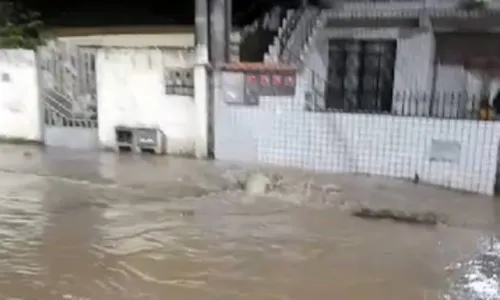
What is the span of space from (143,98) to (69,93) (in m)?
1.59

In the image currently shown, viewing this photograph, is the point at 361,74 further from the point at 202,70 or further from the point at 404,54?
the point at 202,70

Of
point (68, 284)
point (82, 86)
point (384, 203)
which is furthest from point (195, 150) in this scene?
point (68, 284)

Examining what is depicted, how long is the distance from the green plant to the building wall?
4.59 m

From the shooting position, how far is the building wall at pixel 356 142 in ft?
28.4

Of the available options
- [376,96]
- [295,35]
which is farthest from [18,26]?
[376,96]

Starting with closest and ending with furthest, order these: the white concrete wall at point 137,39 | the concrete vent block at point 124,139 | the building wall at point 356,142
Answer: the building wall at point 356,142
the concrete vent block at point 124,139
the white concrete wall at point 137,39

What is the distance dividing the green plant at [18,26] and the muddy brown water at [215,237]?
139 inches

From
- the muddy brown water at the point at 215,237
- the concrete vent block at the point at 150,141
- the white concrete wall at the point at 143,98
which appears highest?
the white concrete wall at the point at 143,98

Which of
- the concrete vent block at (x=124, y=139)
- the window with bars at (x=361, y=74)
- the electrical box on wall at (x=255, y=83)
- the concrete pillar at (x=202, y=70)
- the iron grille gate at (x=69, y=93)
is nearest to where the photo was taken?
the electrical box on wall at (x=255, y=83)

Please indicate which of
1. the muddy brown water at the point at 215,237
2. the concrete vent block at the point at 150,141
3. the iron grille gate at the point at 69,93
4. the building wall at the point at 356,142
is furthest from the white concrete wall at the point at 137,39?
the muddy brown water at the point at 215,237

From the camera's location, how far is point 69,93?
11531 mm

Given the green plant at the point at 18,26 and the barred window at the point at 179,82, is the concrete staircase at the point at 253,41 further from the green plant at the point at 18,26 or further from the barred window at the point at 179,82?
the green plant at the point at 18,26

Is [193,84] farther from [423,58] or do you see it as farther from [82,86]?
[423,58]

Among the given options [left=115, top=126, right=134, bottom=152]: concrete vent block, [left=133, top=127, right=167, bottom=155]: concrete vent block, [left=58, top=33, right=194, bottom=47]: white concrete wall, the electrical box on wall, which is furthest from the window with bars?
[left=115, top=126, right=134, bottom=152]: concrete vent block
